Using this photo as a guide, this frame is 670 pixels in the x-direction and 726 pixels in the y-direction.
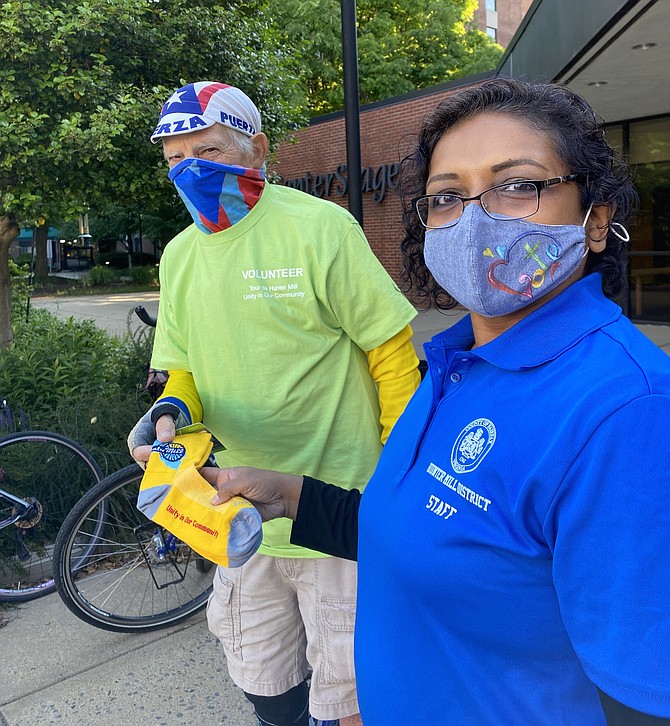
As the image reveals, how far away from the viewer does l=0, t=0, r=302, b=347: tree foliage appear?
4.53 m

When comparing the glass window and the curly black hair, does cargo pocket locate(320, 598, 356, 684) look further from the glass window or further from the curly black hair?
the glass window

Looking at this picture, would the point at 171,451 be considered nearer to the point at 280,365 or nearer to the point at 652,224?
the point at 280,365

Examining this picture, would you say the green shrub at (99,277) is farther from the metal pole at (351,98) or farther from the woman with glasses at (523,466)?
the woman with glasses at (523,466)

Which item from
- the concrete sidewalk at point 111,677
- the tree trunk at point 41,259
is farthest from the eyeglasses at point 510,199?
the tree trunk at point 41,259

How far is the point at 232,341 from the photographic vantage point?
6.17 feet

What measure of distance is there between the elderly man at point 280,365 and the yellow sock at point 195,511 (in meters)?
0.27

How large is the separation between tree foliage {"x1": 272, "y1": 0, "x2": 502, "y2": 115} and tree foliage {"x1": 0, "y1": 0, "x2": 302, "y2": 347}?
44.3ft

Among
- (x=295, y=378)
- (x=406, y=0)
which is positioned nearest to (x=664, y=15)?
(x=295, y=378)

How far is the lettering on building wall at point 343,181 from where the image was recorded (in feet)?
47.1

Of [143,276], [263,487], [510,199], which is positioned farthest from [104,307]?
[510,199]

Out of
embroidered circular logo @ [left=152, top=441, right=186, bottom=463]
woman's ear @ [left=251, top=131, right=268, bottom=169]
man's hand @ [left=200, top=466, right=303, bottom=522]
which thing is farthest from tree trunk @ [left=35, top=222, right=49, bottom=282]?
man's hand @ [left=200, top=466, right=303, bottom=522]

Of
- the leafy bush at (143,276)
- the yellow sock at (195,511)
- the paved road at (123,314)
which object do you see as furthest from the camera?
the leafy bush at (143,276)

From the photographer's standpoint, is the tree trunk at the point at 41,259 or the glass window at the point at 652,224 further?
the tree trunk at the point at 41,259

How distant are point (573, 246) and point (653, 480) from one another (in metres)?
0.44
